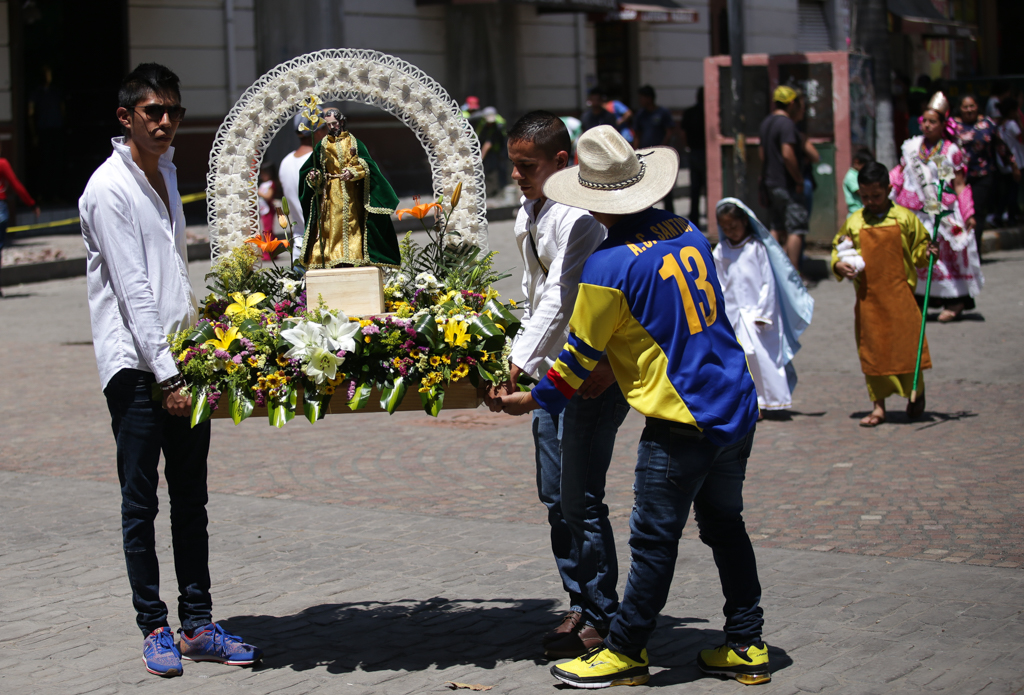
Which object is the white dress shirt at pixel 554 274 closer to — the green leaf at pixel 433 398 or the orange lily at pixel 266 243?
the green leaf at pixel 433 398

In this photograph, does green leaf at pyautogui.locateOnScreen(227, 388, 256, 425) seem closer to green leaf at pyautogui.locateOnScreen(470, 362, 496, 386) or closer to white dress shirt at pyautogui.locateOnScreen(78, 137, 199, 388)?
white dress shirt at pyautogui.locateOnScreen(78, 137, 199, 388)

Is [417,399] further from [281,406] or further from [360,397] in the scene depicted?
[281,406]

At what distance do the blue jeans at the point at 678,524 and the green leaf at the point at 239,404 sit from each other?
1364 millimetres

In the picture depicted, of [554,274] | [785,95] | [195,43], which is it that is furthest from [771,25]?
[554,274]

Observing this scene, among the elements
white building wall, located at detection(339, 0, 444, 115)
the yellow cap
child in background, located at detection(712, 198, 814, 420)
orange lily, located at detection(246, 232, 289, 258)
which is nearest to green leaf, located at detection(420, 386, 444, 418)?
orange lily, located at detection(246, 232, 289, 258)

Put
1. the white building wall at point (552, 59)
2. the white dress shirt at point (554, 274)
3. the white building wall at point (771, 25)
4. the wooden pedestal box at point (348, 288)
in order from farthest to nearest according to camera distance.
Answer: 1. the white building wall at point (771, 25)
2. the white building wall at point (552, 59)
3. the wooden pedestal box at point (348, 288)
4. the white dress shirt at point (554, 274)

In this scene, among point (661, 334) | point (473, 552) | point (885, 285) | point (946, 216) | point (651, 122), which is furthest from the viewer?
point (651, 122)

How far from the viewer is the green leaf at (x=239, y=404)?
4156 mm

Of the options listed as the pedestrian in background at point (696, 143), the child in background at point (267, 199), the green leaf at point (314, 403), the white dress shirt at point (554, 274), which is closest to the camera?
the white dress shirt at point (554, 274)

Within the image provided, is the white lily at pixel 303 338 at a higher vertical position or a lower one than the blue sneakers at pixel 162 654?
higher

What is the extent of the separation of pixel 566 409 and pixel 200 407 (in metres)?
1.26

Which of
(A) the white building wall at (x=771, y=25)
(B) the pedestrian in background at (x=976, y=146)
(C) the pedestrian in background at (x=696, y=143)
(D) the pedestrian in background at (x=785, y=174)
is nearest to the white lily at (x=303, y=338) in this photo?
(D) the pedestrian in background at (x=785, y=174)

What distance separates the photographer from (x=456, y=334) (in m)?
4.29

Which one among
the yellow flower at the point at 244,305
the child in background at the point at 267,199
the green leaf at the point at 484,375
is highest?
the child in background at the point at 267,199
